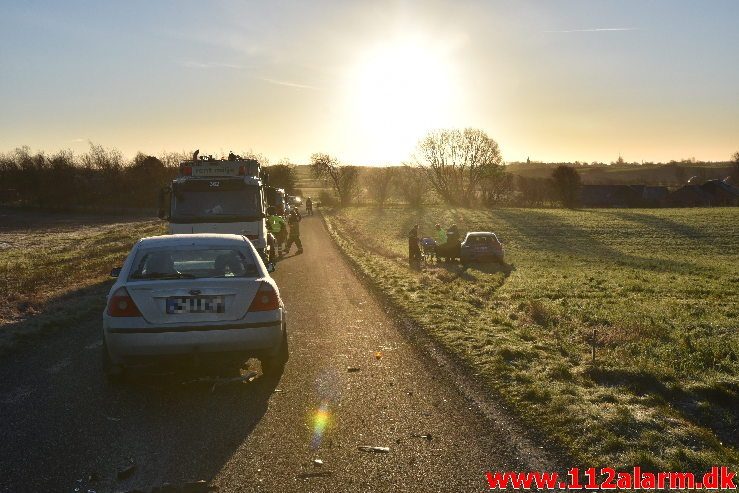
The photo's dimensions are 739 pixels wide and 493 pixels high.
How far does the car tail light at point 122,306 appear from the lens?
21.7 feet

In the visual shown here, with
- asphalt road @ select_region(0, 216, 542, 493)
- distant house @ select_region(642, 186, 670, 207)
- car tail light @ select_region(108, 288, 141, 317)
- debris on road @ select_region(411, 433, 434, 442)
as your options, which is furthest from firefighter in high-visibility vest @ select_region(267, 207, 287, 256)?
distant house @ select_region(642, 186, 670, 207)

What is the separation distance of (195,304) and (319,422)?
6.24ft

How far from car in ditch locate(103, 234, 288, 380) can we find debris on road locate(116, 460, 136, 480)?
188cm

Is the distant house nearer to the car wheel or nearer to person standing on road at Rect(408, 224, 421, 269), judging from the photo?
person standing on road at Rect(408, 224, 421, 269)

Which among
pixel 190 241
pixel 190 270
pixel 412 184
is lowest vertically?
pixel 412 184

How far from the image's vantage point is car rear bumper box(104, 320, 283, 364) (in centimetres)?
654

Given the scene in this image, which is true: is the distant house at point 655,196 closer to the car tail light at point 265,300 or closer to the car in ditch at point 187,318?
the car tail light at point 265,300

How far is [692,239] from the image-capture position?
45.2 meters

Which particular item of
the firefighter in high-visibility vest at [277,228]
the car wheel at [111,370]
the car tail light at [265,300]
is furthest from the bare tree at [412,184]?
the car wheel at [111,370]

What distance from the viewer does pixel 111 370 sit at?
691 centimetres

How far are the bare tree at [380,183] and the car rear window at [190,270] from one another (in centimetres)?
8227

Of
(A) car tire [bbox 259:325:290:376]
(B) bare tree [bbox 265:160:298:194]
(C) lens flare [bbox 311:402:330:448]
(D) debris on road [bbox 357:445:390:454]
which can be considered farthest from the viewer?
(B) bare tree [bbox 265:160:298:194]

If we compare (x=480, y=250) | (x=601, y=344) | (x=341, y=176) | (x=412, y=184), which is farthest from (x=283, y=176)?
(x=601, y=344)

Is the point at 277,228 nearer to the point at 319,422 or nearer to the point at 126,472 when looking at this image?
the point at 319,422
